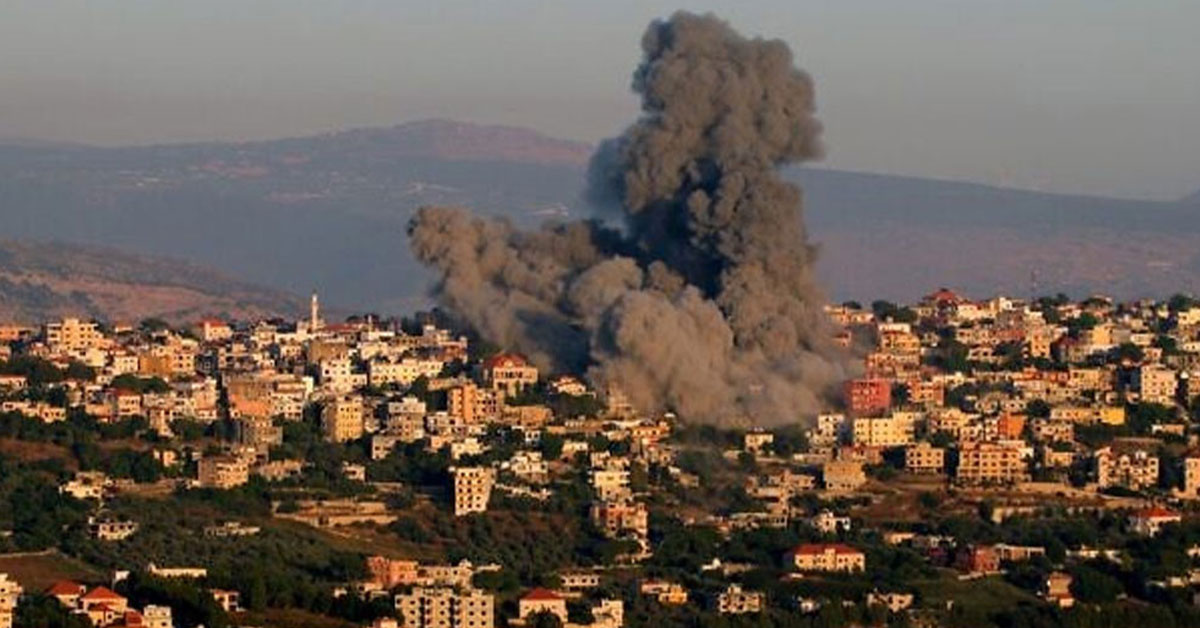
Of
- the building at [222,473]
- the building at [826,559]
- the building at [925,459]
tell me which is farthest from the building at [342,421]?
the building at [826,559]

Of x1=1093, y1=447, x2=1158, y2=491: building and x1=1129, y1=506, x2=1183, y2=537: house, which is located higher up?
x1=1093, y1=447, x2=1158, y2=491: building

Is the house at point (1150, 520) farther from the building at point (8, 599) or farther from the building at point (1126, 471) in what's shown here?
the building at point (8, 599)

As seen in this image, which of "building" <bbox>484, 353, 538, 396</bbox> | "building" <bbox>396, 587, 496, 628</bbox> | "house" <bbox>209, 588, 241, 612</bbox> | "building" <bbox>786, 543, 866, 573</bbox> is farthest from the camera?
"building" <bbox>484, 353, 538, 396</bbox>

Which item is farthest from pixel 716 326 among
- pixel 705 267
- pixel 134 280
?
pixel 134 280

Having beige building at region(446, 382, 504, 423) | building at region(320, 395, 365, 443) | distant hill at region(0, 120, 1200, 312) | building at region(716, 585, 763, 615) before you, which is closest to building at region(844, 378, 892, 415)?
beige building at region(446, 382, 504, 423)

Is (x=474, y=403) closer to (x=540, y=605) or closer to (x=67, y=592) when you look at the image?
(x=540, y=605)

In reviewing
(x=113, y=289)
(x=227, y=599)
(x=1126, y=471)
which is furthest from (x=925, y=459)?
(x=113, y=289)

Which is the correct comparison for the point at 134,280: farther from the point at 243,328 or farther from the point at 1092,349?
the point at 1092,349

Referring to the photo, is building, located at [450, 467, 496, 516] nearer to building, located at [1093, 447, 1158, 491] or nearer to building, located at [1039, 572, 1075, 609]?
building, located at [1039, 572, 1075, 609]
